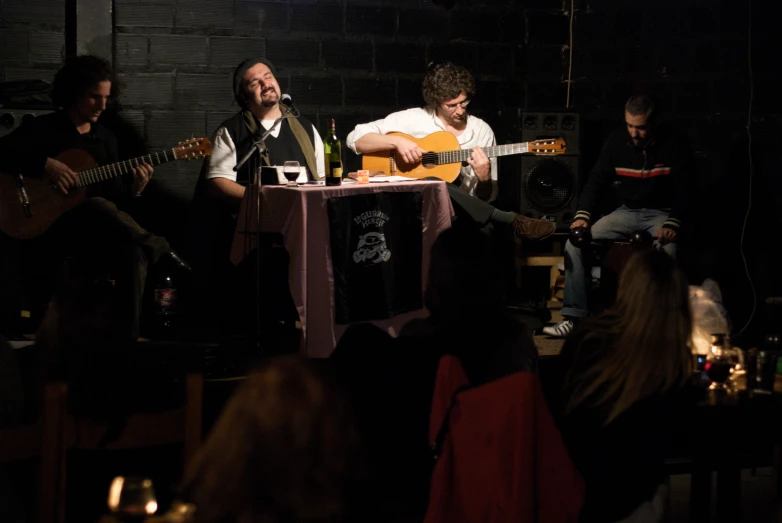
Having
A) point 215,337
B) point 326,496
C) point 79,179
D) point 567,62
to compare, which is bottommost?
point 215,337

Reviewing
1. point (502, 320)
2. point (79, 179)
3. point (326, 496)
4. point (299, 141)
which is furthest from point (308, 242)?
point (326, 496)

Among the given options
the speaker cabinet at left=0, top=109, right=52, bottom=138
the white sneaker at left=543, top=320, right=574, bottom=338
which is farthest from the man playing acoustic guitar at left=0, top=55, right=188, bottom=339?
the white sneaker at left=543, top=320, right=574, bottom=338

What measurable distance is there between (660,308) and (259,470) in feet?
4.96

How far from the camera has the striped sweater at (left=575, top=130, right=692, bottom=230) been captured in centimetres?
546

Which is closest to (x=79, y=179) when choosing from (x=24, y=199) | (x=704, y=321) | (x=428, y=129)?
(x=24, y=199)

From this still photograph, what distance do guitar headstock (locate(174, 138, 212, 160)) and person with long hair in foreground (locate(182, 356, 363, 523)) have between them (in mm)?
3670

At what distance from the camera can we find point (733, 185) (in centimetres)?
605

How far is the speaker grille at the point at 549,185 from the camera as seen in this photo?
18.9 ft

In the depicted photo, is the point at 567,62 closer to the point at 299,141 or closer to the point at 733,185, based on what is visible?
the point at 733,185

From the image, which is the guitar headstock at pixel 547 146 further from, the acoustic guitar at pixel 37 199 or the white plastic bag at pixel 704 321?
the acoustic guitar at pixel 37 199

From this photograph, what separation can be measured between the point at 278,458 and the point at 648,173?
4.53 metres

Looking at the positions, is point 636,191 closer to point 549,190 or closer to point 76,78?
point 549,190

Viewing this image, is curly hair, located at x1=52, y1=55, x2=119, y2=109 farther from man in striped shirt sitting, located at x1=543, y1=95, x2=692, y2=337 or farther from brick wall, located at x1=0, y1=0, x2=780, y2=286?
man in striped shirt sitting, located at x1=543, y1=95, x2=692, y2=337

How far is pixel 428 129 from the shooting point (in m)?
5.80
